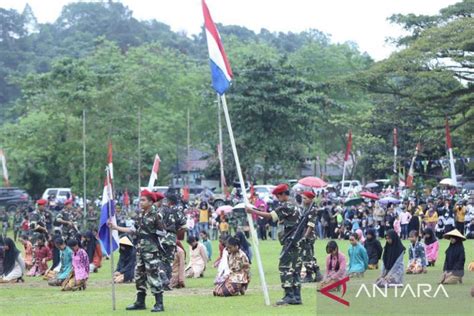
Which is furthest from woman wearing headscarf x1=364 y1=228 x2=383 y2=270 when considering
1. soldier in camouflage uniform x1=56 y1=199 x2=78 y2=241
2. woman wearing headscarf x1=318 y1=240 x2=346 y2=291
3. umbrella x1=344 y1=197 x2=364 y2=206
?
umbrella x1=344 y1=197 x2=364 y2=206

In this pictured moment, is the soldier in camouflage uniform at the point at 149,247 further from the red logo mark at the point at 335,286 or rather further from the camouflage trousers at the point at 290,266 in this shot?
the red logo mark at the point at 335,286

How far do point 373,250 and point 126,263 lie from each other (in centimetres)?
613

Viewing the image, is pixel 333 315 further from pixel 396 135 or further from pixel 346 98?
pixel 346 98

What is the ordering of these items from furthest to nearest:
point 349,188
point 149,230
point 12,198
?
point 349,188
point 12,198
point 149,230

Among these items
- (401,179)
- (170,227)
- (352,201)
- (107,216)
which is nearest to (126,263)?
(170,227)

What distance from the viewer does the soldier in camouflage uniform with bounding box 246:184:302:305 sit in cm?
1656

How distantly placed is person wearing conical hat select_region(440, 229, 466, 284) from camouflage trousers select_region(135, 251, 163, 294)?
677cm

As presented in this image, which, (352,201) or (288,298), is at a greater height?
(352,201)

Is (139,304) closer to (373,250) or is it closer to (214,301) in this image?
(214,301)

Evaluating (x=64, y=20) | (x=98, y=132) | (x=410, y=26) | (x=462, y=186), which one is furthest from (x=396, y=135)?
(x=64, y=20)

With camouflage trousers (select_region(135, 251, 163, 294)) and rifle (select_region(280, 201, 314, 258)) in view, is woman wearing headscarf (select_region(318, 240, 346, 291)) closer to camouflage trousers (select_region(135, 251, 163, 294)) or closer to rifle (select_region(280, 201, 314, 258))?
rifle (select_region(280, 201, 314, 258))

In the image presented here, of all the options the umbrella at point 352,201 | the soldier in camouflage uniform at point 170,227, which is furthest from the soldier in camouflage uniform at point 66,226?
the umbrella at point 352,201

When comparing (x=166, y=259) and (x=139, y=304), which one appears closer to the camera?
(x=139, y=304)

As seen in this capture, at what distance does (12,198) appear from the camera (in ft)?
179
